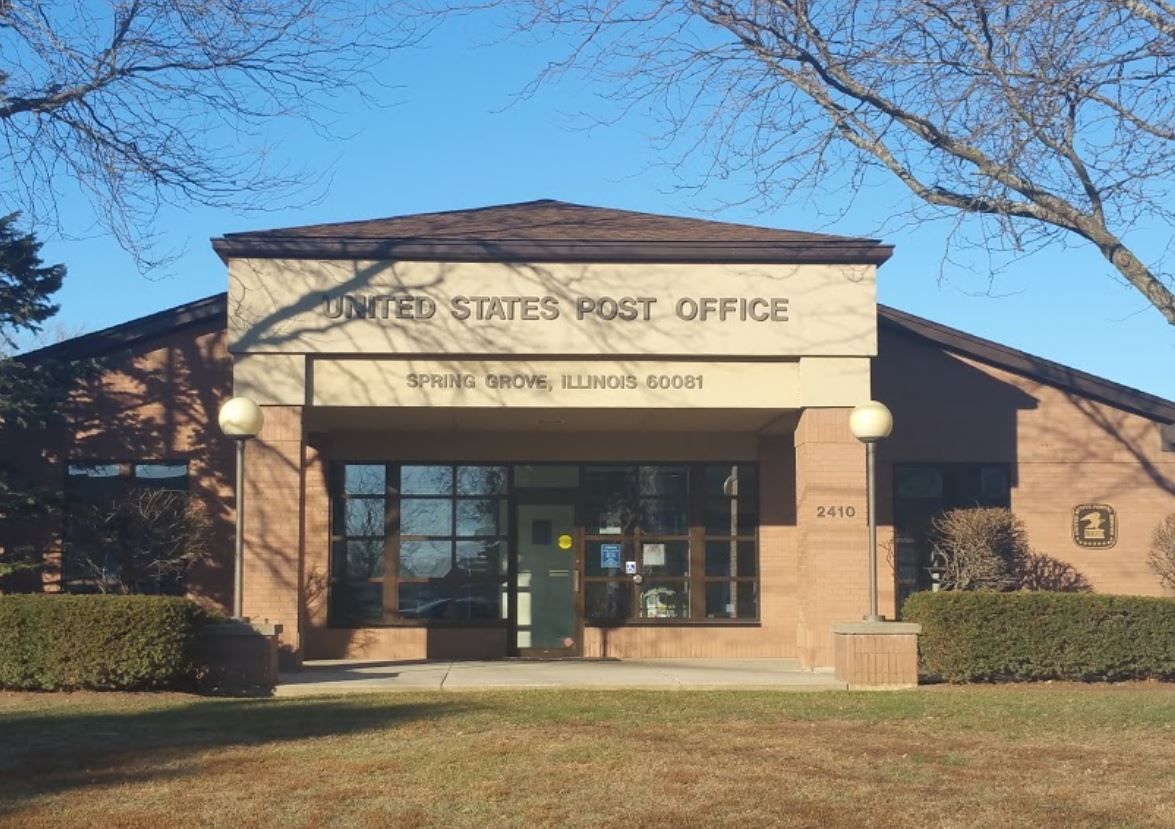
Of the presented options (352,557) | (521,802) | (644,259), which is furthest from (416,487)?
(521,802)

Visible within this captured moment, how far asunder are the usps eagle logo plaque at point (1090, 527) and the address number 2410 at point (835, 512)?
491 centimetres

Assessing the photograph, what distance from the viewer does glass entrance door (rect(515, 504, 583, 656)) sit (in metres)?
20.9

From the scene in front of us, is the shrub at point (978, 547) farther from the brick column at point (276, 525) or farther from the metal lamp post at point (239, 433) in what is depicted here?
the metal lamp post at point (239, 433)

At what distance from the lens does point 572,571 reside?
21000 mm

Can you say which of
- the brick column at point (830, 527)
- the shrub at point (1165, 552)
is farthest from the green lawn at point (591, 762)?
the shrub at point (1165, 552)

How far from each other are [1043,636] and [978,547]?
3588 mm

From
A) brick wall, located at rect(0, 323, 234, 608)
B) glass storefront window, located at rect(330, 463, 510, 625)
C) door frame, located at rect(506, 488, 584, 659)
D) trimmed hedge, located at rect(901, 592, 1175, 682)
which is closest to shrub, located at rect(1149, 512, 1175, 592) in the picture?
trimmed hedge, located at rect(901, 592, 1175, 682)

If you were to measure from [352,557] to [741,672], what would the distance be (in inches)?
241

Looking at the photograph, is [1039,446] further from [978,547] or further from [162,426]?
[162,426]

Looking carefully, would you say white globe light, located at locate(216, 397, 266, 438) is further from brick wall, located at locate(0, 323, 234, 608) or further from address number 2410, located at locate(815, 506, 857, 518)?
address number 2410, located at locate(815, 506, 857, 518)

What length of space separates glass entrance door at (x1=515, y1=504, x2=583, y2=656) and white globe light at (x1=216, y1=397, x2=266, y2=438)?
5649 mm

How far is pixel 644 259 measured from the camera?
1812cm

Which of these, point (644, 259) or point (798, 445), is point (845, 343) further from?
point (644, 259)

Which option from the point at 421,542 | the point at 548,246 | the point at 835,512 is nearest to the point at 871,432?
the point at 835,512
